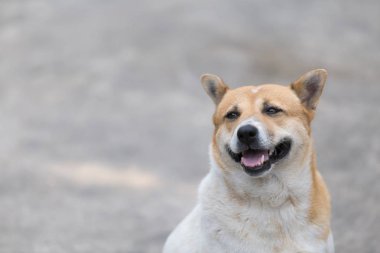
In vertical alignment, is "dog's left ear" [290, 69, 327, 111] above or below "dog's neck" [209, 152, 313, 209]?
above

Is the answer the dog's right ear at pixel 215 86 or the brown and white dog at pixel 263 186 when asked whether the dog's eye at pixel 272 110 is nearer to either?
the brown and white dog at pixel 263 186

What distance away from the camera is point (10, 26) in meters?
16.0

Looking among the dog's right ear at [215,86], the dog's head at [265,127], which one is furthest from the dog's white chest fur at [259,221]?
the dog's right ear at [215,86]

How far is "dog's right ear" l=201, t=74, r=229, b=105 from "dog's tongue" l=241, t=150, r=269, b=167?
0.90 metres

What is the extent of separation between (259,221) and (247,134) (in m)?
0.74

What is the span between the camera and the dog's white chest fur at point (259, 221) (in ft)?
18.9

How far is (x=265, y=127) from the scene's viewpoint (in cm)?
571

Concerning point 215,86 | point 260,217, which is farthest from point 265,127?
point 215,86

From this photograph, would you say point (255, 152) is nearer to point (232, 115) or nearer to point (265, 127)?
point (265, 127)

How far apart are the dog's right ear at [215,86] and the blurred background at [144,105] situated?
266cm

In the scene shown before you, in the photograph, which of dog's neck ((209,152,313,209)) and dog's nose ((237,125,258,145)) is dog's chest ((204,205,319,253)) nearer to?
dog's neck ((209,152,313,209))

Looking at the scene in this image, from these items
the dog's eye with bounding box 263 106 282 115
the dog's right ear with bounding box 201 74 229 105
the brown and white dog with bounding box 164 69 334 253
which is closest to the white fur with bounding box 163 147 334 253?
the brown and white dog with bounding box 164 69 334 253

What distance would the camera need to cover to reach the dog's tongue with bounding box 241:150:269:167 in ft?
18.7

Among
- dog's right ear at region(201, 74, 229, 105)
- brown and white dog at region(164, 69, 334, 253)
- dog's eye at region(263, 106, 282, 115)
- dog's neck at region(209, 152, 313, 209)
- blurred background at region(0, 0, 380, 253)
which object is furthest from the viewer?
blurred background at region(0, 0, 380, 253)
